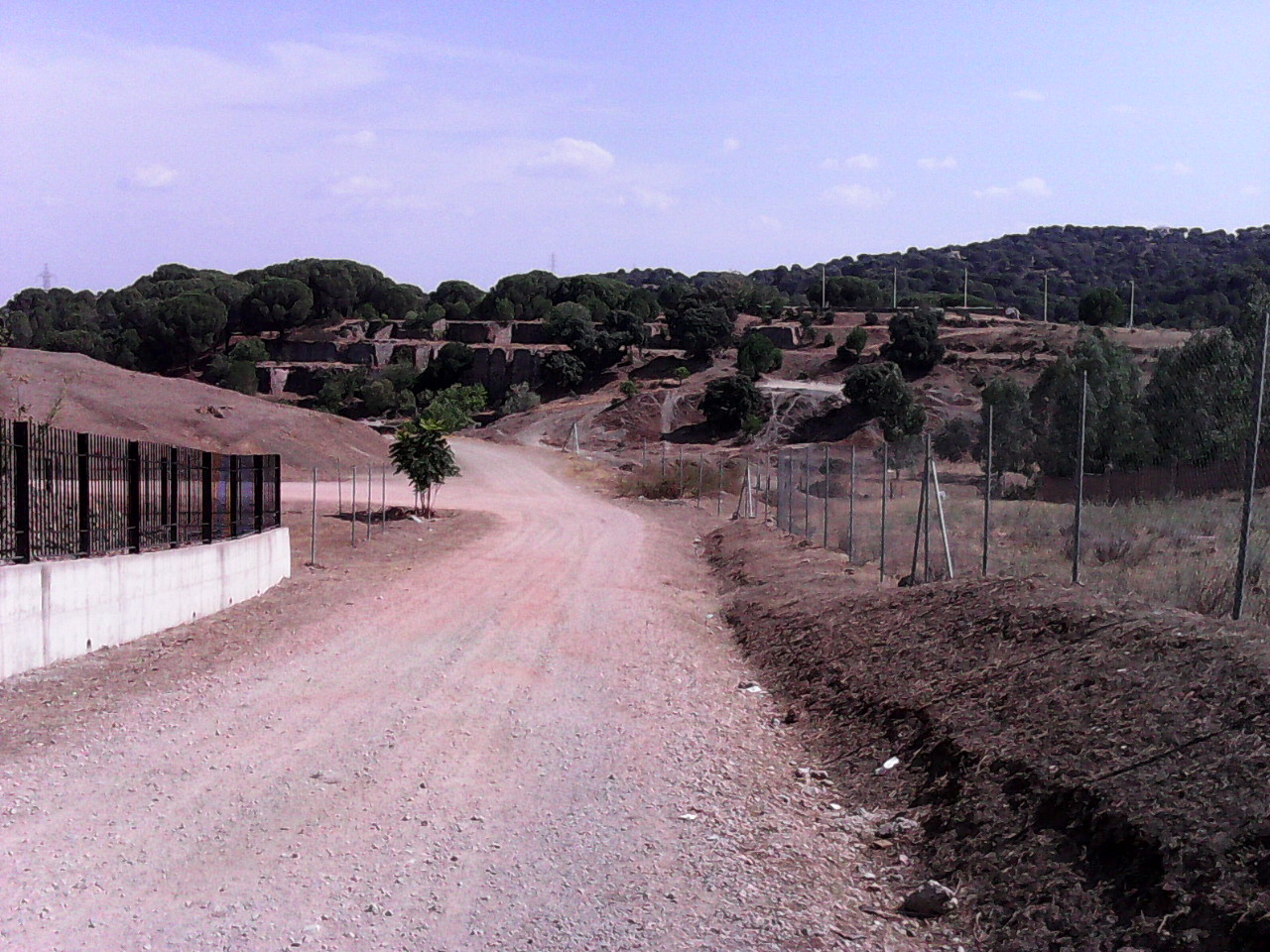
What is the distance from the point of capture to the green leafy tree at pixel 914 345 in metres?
80.5

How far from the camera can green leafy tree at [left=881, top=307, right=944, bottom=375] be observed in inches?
3169

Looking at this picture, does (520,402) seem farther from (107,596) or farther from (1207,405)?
(107,596)

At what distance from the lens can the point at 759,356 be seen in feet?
276

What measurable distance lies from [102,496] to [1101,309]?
94695 mm

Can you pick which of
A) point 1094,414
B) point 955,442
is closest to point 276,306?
point 955,442

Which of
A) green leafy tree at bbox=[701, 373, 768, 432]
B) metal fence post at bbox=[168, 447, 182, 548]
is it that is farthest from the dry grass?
green leafy tree at bbox=[701, 373, 768, 432]

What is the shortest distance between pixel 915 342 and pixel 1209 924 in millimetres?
78225

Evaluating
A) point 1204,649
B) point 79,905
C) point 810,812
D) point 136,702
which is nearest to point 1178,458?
point 1204,649

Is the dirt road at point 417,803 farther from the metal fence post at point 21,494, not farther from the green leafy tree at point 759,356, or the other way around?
the green leafy tree at point 759,356

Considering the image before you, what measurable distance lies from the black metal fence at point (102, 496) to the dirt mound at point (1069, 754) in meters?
7.43

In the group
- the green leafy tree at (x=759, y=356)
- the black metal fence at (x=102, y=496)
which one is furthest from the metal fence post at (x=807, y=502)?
the green leafy tree at (x=759, y=356)

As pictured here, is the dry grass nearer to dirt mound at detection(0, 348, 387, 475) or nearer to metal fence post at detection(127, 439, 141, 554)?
metal fence post at detection(127, 439, 141, 554)

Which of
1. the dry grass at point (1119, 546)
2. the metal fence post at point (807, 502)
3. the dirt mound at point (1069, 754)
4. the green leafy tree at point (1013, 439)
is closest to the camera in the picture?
the dirt mound at point (1069, 754)

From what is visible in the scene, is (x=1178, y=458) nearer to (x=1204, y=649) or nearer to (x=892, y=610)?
(x=892, y=610)
